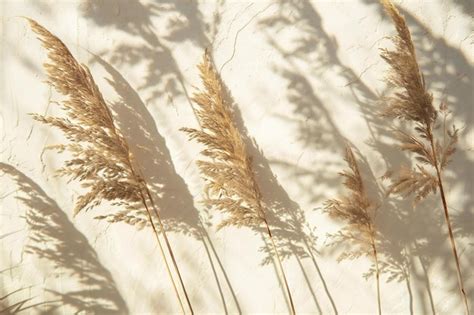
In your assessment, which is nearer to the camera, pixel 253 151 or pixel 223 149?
pixel 223 149

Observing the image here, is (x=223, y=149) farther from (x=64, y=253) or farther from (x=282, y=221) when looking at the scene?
(x=64, y=253)

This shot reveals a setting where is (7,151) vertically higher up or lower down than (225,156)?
higher up

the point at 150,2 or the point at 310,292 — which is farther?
the point at 310,292

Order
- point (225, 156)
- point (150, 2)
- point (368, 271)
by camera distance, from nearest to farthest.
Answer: point (225, 156) < point (150, 2) < point (368, 271)

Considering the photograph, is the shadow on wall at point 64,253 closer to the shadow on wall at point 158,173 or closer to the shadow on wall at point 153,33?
the shadow on wall at point 158,173

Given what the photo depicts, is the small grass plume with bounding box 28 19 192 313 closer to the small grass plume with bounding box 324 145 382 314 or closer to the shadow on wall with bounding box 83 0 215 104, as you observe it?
the shadow on wall with bounding box 83 0 215 104

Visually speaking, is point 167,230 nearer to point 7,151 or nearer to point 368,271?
point 7,151

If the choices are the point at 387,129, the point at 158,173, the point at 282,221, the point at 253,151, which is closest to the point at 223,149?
the point at 253,151

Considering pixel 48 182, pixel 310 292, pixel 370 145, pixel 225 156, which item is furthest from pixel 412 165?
pixel 48 182
